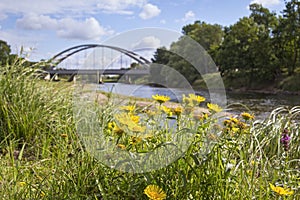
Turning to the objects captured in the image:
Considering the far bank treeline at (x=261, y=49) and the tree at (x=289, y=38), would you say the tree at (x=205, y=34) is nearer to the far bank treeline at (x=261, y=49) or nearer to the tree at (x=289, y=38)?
the far bank treeline at (x=261, y=49)

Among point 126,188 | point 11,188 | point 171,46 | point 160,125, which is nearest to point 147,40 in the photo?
point 171,46

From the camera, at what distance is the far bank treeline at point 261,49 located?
22.3 metres

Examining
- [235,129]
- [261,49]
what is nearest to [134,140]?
[235,129]

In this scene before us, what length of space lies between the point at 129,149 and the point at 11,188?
2.64 ft

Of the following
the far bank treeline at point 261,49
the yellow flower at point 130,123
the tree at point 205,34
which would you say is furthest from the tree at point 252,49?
the yellow flower at point 130,123

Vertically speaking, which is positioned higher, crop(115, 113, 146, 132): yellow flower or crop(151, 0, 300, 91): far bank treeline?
crop(151, 0, 300, 91): far bank treeline

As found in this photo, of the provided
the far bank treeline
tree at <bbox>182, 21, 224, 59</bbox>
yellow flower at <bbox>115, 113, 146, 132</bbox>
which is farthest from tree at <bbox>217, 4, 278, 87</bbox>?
yellow flower at <bbox>115, 113, 146, 132</bbox>

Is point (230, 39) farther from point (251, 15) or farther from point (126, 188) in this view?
point (126, 188)

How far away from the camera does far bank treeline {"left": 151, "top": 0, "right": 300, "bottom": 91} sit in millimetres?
22266

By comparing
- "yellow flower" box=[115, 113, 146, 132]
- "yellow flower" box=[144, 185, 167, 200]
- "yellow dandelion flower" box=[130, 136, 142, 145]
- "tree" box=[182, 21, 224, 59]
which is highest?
"tree" box=[182, 21, 224, 59]

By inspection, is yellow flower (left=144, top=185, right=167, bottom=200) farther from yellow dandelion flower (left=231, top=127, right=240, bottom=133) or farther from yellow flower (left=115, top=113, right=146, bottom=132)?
yellow dandelion flower (left=231, top=127, right=240, bottom=133)

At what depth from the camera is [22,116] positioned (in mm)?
3191

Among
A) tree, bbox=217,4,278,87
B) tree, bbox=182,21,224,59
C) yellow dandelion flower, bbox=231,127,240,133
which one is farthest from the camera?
tree, bbox=217,4,278,87

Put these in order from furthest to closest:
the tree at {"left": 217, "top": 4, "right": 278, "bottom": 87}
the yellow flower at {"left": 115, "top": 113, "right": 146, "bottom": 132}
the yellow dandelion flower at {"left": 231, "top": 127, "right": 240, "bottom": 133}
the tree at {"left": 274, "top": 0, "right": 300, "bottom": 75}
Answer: the tree at {"left": 217, "top": 4, "right": 278, "bottom": 87} < the tree at {"left": 274, "top": 0, "right": 300, "bottom": 75} < the yellow dandelion flower at {"left": 231, "top": 127, "right": 240, "bottom": 133} < the yellow flower at {"left": 115, "top": 113, "right": 146, "bottom": 132}
